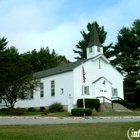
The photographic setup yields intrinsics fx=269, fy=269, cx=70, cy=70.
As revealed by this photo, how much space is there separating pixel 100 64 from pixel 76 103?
23.2 ft

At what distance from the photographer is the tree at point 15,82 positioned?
93.5 ft

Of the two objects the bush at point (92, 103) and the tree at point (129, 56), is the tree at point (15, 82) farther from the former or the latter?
the tree at point (129, 56)

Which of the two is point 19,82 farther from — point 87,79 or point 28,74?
point 87,79

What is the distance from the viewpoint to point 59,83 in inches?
1428

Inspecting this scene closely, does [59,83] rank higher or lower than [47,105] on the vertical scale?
higher

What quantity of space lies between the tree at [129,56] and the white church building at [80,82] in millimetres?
5073

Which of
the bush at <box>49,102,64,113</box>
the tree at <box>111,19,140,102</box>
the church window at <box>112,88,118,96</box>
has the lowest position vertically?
the bush at <box>49,102,64,113</box>

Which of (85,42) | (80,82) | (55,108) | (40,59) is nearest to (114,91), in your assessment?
(80,82)

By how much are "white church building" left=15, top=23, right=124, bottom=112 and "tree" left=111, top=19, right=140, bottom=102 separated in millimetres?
5073

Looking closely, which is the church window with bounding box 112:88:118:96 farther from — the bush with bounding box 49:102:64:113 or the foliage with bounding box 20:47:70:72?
the foliage with bounding box 20:47:70:72

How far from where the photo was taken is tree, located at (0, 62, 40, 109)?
2848cm

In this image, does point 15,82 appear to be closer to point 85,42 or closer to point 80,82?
point 80,82

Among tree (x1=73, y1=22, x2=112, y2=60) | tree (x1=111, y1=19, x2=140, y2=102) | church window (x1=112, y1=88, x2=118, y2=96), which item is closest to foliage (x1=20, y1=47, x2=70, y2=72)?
tree (x1=73, y1=22, x2=112, y2=60)

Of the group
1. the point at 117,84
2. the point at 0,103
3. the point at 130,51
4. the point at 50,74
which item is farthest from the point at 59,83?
the point at 130,51
